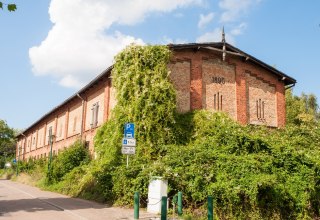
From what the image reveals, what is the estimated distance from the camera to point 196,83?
20656mm

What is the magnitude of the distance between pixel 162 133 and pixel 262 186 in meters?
6.24

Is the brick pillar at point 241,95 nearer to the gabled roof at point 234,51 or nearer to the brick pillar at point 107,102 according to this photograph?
the gabled roof at point 234,51

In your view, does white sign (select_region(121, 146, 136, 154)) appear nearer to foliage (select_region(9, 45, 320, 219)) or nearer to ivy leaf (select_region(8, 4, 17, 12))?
foliage (select_region(9, 45, 320, 219))

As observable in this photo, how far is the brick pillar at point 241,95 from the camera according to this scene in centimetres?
2191

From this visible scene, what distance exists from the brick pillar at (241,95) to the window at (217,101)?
129cm

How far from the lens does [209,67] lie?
21.5m

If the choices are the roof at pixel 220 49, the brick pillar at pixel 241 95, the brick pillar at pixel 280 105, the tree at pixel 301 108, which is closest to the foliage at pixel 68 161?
the roof at pixel 220 49

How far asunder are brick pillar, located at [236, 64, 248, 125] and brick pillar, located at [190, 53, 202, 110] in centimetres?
282

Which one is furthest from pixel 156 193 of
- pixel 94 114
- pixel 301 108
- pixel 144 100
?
pixel 301 108

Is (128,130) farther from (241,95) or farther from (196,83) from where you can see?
(241,95)

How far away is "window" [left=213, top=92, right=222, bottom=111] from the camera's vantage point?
69.5ft

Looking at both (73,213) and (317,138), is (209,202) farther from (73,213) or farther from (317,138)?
(317,138)

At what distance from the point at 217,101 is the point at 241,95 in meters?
1.86

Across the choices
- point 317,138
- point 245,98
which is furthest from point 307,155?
point 245,98
